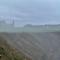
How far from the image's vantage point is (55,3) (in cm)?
204

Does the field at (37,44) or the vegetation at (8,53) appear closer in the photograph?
the vegetation at (8,53)

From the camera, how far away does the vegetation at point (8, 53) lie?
6.26 feet

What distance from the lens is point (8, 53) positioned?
75.1 inches

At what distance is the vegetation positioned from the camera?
191 cm

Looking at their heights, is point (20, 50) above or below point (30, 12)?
below

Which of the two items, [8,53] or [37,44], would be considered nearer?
[8,53]

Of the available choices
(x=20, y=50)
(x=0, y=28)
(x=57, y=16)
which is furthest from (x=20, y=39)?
(x=57, y=16)

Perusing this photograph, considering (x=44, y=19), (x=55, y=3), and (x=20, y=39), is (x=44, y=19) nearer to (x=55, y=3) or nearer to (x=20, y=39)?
(x=55, y=3)

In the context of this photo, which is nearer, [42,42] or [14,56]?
[14,56]

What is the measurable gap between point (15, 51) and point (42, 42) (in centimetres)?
31

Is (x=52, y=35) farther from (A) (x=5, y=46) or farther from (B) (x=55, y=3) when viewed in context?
(A) (x=5, y=46)

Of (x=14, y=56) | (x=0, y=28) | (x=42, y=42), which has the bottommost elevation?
(x=14, y=56)

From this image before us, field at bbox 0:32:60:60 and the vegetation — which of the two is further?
field at bbox 0:32:60:60

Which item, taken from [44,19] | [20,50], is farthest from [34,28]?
[20,50]
